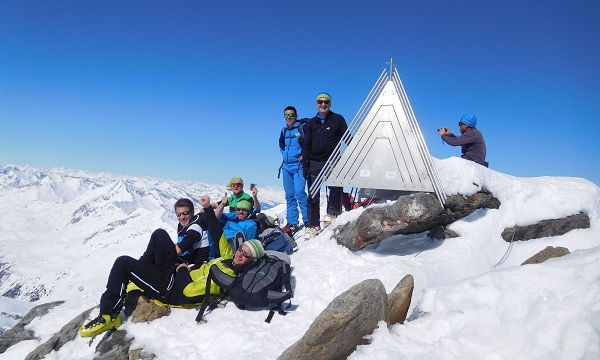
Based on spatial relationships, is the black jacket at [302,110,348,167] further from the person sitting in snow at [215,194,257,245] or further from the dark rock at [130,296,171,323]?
the dark rock at [130,296,171,323]

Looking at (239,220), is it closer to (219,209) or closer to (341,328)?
(219,209)

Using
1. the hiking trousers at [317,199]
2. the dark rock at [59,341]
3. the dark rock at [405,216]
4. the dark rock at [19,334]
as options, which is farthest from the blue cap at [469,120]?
the dark rock at [19,334]

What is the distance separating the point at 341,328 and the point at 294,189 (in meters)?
7.89

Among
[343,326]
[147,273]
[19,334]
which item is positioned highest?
[343,326]

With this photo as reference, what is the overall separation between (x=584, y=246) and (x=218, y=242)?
31.1ft

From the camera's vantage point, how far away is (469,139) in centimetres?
1185

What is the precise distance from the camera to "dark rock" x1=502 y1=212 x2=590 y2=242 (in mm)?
10703

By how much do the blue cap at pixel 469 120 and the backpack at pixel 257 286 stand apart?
7162 millimetres

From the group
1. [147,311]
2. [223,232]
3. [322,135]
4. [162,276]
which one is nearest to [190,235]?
[223,232]

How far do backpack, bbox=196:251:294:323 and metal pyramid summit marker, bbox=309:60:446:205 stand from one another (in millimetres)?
3946

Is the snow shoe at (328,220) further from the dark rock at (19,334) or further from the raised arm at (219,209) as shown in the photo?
the dark rock at (19,334)

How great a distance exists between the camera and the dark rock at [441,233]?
10.9m

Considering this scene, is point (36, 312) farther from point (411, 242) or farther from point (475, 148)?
point (475, 148)

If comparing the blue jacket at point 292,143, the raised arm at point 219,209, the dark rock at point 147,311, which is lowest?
the dark rock at point 147,311
